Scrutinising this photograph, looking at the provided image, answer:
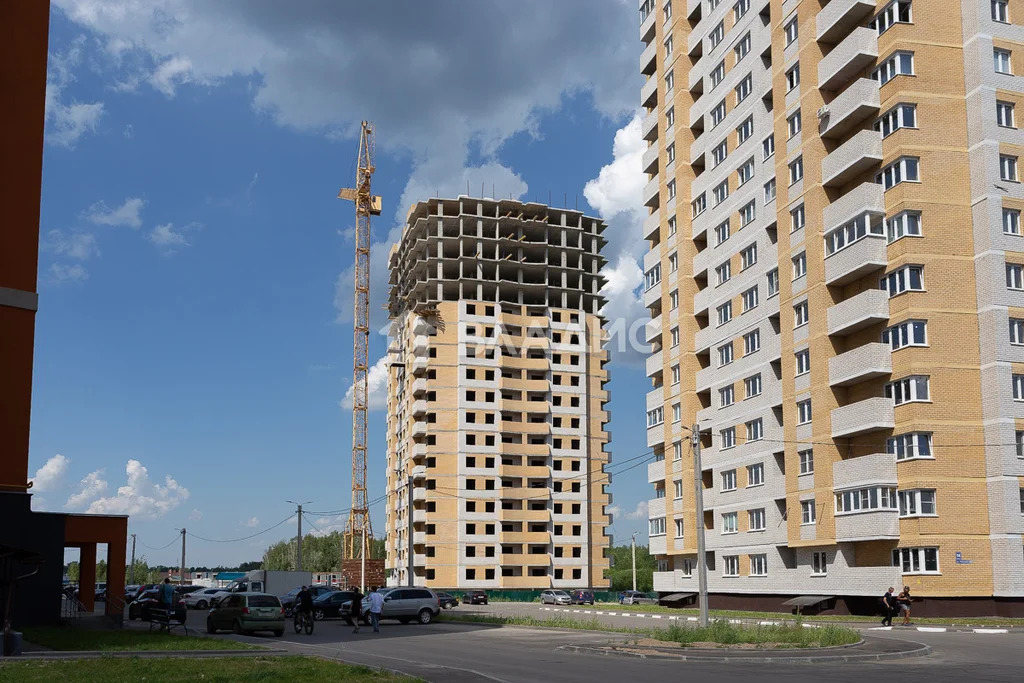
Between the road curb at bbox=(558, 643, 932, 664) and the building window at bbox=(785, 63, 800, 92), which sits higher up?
the building window at bbox=(785, 63, 800, 92)

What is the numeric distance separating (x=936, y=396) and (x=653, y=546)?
3064 cm

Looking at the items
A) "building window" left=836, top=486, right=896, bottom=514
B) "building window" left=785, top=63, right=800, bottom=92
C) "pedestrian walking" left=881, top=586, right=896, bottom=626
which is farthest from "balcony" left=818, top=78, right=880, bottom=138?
"pedestrian walking" left=881, top=586, right=896, bottom=626

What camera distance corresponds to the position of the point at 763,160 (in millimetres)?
66562

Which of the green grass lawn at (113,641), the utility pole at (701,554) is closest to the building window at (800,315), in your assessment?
the utility pole at (701,554)

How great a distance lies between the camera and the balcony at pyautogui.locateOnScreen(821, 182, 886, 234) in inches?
2133

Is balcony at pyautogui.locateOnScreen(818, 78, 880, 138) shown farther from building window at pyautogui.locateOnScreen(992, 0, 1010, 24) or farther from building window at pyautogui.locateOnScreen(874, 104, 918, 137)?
building window at pyautogui.locateOnScreen(992, 0, 1010, 24)

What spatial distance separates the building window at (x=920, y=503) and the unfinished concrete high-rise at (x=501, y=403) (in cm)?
6976

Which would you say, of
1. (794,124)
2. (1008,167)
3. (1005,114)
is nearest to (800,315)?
(794,124)

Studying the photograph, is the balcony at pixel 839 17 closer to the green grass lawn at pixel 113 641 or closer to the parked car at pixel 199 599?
the green grass lawn at pixel 113 641

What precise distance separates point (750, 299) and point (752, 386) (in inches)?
220

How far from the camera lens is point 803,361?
59.8 meters

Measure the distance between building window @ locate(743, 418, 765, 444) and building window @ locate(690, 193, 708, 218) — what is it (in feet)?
56.5

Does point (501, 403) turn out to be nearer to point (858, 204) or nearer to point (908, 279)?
point (858, 204)

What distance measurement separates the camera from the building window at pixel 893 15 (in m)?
55.0
